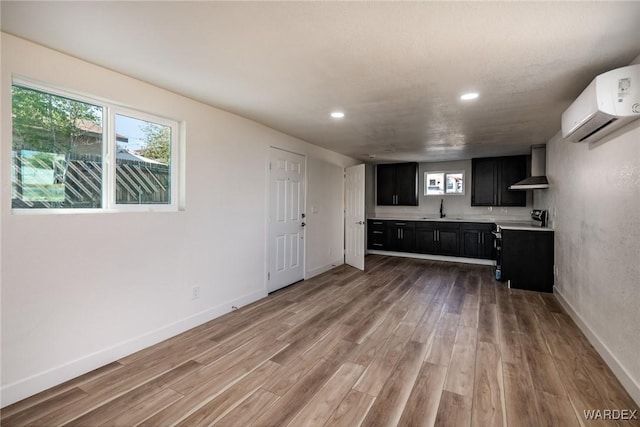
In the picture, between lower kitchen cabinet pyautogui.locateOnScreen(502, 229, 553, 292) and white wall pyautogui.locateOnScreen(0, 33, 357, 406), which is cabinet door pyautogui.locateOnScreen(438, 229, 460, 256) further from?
white wall pyautogui.locateOnScreen(0, 33, 357, 406)

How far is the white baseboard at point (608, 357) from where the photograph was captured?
6.40 feet

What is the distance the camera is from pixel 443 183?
7105 mm

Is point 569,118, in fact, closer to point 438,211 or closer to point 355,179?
point 355,179

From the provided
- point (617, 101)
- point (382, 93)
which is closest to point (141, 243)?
point (382, 93)

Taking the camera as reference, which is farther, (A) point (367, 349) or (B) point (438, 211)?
(B) point (438, 211)

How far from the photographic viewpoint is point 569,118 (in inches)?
106

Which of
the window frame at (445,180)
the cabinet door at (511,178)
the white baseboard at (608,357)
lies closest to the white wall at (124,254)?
the white baseboard at (608,357)

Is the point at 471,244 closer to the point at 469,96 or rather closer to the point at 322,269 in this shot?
the point at 322,269

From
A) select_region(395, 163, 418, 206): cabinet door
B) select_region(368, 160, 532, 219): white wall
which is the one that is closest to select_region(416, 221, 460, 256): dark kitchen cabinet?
select_region(368, 160, 532, 219): white wall

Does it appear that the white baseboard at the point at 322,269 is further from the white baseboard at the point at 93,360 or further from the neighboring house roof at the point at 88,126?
the neighboring house roof at the point at 88,126

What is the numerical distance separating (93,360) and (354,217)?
4499 millimetres

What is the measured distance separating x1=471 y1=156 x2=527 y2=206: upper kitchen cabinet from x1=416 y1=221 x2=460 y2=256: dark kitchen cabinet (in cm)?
82

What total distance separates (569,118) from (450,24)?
6.02ft

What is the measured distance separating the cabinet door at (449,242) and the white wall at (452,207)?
642mm
